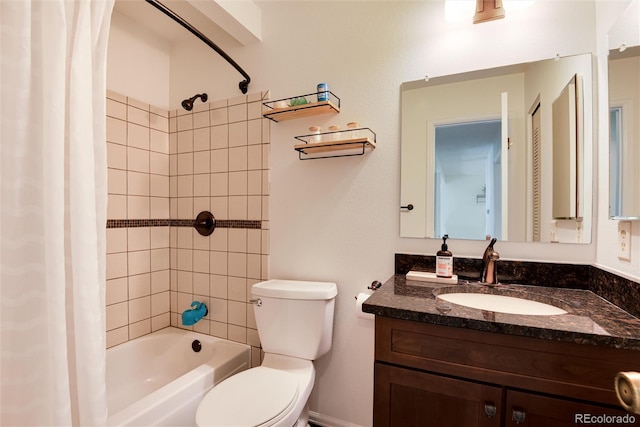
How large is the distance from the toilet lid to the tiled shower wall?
1.66 ft

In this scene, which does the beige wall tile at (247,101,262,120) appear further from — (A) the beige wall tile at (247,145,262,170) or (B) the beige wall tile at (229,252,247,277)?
(B) the beige wall tile at (229,252,247,277)

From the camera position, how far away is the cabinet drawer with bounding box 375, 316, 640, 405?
0.76 metres

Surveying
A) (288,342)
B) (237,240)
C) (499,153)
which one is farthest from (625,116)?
(237,240)

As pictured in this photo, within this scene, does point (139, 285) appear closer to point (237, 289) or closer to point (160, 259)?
point (160, 259)

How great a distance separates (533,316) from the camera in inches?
35.2

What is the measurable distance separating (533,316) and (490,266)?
0.38 meters

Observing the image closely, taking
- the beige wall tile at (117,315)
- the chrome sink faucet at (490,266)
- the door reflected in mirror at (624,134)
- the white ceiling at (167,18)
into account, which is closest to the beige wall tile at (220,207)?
the beige wall tile at (117,315)

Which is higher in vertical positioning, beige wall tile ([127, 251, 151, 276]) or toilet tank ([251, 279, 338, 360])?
beige wall tile ([127, 251, 151, 276])

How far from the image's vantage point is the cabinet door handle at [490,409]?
0.85 m

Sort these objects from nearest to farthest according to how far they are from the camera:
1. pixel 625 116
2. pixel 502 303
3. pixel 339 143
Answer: pixel 625 116 → pixel 502 303 → pixel 339 143

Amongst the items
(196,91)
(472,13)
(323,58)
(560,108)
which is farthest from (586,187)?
(196,91)

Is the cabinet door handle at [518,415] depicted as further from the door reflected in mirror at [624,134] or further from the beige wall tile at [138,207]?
the beige wall tile at [138,207]

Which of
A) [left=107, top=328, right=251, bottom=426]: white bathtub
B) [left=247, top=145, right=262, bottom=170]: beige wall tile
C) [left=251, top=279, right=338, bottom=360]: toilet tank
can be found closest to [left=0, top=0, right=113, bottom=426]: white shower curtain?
[left=107, top=328, right=251, bottom=426]: white bathtub

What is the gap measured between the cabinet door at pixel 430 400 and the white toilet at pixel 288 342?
0.44m
